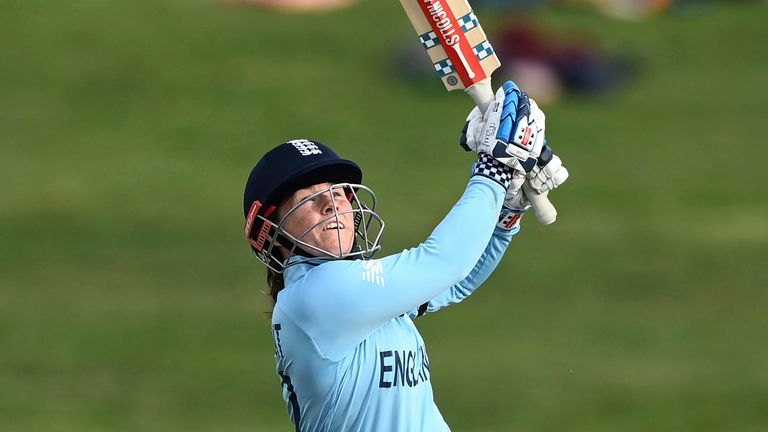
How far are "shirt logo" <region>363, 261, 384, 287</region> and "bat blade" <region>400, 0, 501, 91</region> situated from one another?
870mm

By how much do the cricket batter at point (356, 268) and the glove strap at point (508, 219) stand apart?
0.37 metres

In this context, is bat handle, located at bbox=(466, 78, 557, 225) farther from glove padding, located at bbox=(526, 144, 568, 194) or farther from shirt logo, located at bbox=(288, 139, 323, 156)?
shirt logo, located at bbox=(288, 139, 323, 156)

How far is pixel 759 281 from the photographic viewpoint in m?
18.6

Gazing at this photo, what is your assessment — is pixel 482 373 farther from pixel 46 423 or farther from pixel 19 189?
pixel 19 189

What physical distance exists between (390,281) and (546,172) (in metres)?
0.80

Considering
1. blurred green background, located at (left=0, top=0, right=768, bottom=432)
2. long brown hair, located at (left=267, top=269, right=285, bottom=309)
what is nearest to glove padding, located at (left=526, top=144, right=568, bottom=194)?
long brown hair, located at (left=267, top=269, right=285, bottom=309)

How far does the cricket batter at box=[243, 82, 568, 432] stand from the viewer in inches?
194

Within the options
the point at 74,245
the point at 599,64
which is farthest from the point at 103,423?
the point at 599,64

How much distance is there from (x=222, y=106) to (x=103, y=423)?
13014 millimetres

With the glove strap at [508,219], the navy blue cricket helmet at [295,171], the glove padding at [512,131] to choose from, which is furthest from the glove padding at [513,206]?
the navy blue cricket helmet at [295,171]

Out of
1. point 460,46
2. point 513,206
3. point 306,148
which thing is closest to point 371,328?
point 306,148

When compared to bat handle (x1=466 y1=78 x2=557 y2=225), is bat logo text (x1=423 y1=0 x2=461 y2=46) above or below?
above

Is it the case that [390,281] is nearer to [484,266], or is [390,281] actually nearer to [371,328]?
[371,328]

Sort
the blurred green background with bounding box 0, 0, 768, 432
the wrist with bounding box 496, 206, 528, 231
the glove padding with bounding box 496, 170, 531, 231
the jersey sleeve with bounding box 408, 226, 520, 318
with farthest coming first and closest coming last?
the blurred green background with bounding box 0, 0, 768, 432
the jersey sleeve with bounding box 408, 226, 520, 318
the wrist with bounding box 496, 206, 528, 231
the glove padding with bounding box 496, 170, 531, 231
